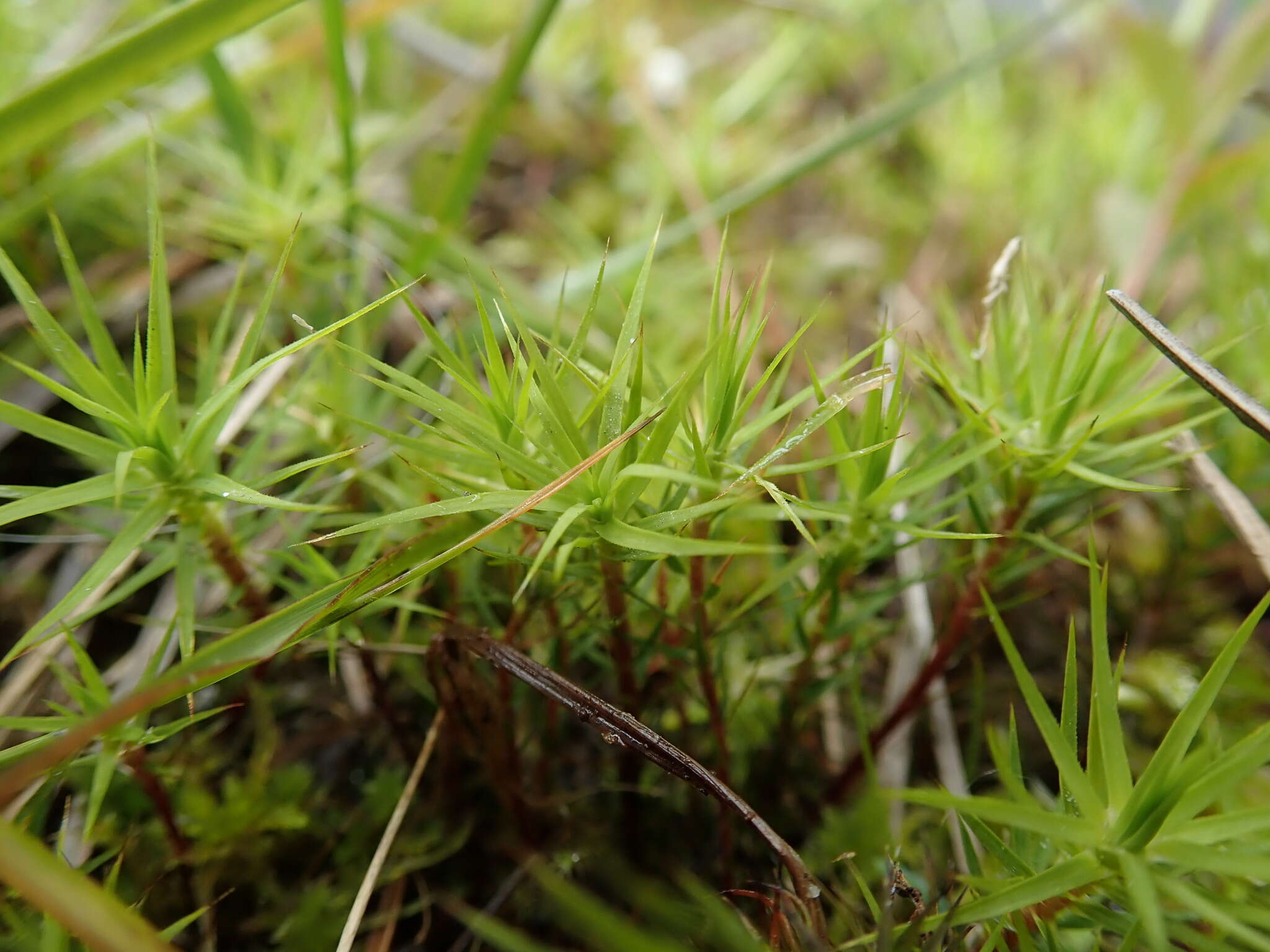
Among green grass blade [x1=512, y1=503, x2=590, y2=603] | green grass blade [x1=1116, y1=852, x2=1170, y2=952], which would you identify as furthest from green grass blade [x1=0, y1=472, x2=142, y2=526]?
green grass blade [x1=1116, y1=852, x2=1170, y2=952]

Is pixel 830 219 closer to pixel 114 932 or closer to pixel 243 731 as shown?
pixel 243 731

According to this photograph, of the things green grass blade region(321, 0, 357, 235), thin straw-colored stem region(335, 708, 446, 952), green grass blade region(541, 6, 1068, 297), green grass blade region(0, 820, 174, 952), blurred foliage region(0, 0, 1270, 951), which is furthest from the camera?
green grass blade region(541, 6, 1068, 297)

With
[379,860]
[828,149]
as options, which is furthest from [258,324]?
[828,149]

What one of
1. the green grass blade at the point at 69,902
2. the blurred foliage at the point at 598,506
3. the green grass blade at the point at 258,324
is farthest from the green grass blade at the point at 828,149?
the green grass blade at the point at 69,902

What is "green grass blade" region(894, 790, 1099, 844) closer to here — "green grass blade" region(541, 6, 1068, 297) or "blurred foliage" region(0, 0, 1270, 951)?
"blurred foliage" region(0, 0, 1270, 951)

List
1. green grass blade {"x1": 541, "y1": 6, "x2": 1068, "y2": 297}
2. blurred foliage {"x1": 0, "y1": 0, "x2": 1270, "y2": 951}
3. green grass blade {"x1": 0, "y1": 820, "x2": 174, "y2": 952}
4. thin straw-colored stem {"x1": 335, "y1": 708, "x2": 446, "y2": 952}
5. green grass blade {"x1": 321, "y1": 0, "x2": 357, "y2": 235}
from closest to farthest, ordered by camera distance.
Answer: green grass blade {"x1": 0, "y1": 820, "x2": 174, "y2": 952} < blurred foliage {"x1": 0, "y1": 0, "x2": 1270, "y2": 951} < thin straw-colored stem {"x1": 335, "y1": 708, "x2": 446, "y2": 952} < green grass blade {"x1": 321, "y1": 0, "x2": 357, "y2": 235} < green grass blade {"x1": 541, "y1": 6, "x2": 1068, "y2": 297}

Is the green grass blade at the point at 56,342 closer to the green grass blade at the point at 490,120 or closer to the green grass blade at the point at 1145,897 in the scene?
the green grass blade at the point at 490,120

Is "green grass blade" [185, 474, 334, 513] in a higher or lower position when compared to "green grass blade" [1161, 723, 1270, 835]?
higher

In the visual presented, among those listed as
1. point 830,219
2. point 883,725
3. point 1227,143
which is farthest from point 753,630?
point 1227,143

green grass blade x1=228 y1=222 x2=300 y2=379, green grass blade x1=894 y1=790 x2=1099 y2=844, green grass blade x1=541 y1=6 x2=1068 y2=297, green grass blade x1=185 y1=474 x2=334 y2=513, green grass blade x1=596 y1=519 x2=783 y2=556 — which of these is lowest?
green grass blade x1=894 y1=790 x2=1099 y2=844

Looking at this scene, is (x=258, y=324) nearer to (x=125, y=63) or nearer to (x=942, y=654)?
(x=125, y=63)
